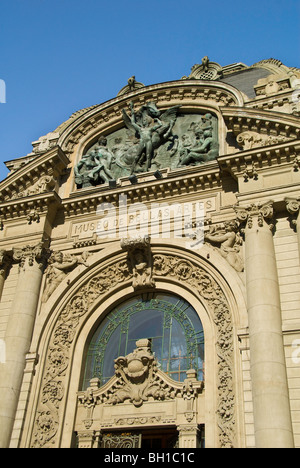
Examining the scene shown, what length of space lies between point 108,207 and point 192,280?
149 inches

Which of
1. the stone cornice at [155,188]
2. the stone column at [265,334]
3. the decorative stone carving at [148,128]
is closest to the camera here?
the stone column at [265,334]

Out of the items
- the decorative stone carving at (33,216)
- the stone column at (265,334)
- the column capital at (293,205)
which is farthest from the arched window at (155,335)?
the decorative stone carving at (33,216)

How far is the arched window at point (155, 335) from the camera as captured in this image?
14.1 m

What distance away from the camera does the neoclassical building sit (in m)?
12.6

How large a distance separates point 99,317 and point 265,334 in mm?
5300

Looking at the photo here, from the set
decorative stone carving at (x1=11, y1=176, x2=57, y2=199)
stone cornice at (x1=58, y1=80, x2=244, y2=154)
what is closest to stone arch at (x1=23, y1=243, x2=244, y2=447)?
decorative stone carving at (x1=11, y1=176, x2=57, y2=199)

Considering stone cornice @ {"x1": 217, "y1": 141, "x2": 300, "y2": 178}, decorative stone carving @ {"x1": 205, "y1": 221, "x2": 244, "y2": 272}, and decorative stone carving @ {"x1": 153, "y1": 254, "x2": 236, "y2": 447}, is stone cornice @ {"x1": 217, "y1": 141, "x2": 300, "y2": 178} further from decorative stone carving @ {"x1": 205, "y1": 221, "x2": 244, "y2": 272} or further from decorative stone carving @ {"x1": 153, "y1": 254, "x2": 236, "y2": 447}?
decorative stone carving @ {"x1": 153, "y1": 254, "x2": 236, "y2": 447}

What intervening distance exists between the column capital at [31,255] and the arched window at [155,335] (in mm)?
2729

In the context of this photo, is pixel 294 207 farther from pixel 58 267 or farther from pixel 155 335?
pixel 58 267

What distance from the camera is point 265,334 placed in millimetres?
12133

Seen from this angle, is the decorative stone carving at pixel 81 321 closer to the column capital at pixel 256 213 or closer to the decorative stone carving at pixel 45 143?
the column capital at pixel 256 213

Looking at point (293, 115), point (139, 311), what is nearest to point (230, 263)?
point (139, 311)

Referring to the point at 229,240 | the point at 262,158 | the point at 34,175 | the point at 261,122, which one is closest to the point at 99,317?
the point at 229,240

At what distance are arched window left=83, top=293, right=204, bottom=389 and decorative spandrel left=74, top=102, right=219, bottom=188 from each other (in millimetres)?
4583
